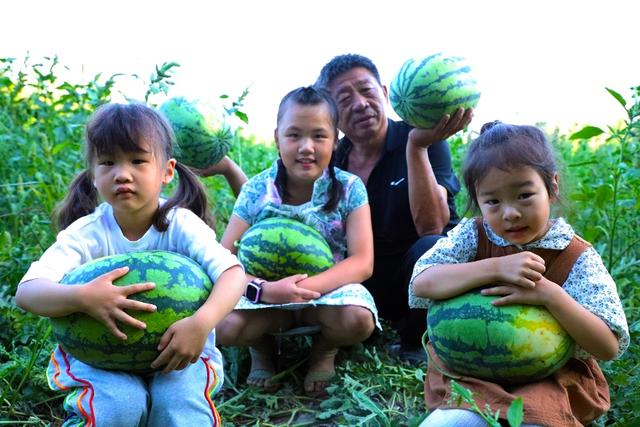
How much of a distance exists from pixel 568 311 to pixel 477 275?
0.32 metres

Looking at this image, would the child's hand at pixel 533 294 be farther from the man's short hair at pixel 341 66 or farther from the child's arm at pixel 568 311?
the man's short hair at pixel 341 66

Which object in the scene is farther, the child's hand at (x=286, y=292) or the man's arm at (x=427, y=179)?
the man's arm at (x=427, y=179)

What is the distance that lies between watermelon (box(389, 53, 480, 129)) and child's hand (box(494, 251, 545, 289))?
1301 mm

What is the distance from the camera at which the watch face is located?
3389mm

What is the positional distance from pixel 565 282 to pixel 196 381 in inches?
54.1

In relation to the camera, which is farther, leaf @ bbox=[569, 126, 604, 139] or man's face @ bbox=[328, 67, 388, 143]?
man's face @ bbox=[328, 67, 388, 143]

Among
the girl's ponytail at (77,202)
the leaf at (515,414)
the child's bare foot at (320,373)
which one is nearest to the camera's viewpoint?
the leaf at (515,414)

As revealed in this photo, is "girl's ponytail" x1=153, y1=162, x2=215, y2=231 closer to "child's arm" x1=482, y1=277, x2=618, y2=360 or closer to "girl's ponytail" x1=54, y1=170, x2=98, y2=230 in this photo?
"girl's ponytail" x1=54, y1=170, x2=98, y2=230

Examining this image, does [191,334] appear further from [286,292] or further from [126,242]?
[286,292]

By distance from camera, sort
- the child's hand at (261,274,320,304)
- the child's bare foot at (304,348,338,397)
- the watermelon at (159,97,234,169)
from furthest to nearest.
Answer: the watermelon at (159,97,234,169) → the child's bare foot at (304,348,338,397) → the child's hand at (261,274,320,304)

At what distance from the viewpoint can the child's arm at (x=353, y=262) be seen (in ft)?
11.1

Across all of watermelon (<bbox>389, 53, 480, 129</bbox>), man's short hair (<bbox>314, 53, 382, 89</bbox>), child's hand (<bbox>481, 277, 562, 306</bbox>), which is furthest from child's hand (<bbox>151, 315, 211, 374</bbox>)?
man's short hair (<bbox>314, 53, 382, 89</bbox>)

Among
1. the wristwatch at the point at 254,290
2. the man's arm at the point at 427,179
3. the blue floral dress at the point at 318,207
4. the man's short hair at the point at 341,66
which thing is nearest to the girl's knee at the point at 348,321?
the blue floral dress at the point at 318,207

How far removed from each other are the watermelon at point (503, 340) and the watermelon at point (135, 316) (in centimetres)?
92
